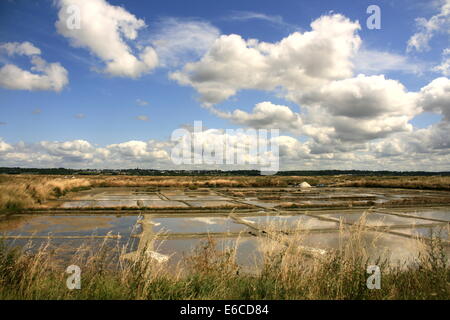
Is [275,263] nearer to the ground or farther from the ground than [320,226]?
farther from the ground

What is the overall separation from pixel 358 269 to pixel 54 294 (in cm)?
380

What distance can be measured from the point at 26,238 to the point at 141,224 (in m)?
3.81

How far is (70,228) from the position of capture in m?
10.9

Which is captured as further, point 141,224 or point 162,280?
point 141,224
